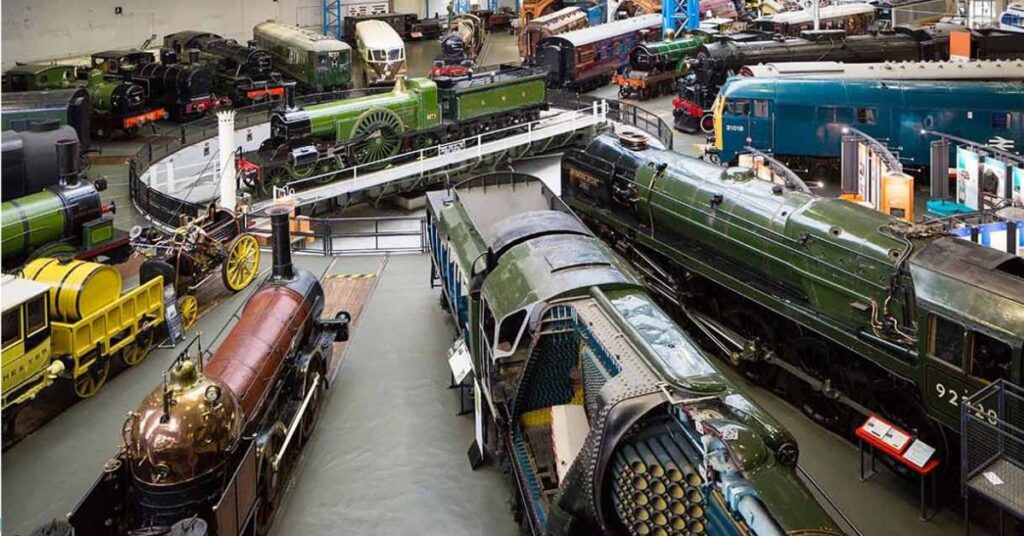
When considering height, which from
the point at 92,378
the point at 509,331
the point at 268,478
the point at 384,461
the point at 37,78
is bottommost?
the point at 384,461

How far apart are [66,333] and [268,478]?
165 inches

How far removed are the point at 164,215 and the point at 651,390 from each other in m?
16.5

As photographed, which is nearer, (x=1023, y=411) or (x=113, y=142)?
(x=1023, y=411)

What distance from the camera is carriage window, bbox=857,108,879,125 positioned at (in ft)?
73.4

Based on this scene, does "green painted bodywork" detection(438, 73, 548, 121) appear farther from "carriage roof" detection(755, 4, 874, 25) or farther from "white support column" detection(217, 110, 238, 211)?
"carriage roof" detection(755, 4, 874, 25)

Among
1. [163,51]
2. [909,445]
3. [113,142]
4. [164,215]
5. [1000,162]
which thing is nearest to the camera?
[909,445]

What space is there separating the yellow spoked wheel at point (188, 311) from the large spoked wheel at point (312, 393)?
373 cm

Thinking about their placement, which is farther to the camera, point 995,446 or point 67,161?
point 67,161

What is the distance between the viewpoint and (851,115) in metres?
22.7

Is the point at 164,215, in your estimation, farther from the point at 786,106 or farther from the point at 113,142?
the point at 786,106

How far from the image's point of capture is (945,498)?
10.2 metres

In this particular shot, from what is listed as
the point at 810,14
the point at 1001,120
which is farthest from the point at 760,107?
the point at 810,14

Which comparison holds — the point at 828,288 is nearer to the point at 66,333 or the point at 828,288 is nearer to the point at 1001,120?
the point at 66,333

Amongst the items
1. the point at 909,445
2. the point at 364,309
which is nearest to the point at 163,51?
the point at 364,309
